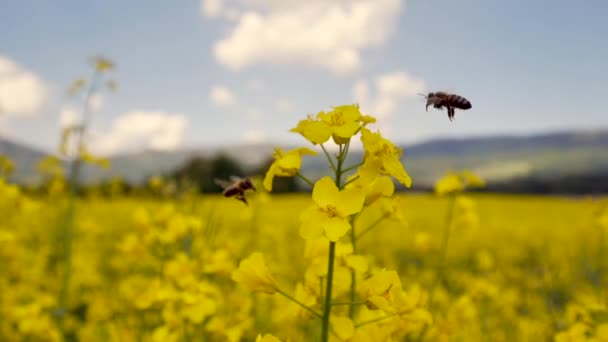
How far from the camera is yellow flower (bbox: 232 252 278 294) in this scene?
1.43 meters

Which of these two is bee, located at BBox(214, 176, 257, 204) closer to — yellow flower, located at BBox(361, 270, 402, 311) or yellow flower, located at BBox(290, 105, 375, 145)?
yellow flower, located at BBox(290, 105, 375, 145)

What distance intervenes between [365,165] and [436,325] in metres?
1.31

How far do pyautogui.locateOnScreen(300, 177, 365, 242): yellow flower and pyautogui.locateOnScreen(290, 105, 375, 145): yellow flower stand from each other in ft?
0.41

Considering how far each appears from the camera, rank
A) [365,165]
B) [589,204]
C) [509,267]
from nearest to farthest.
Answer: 1. [365,165]
2. [589,204]
3. [509,267]

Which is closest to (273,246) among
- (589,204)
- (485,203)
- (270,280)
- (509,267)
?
(509,267)

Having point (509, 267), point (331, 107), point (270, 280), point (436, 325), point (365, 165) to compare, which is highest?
point (331, 107)

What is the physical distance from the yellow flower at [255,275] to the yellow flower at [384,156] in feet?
1.34

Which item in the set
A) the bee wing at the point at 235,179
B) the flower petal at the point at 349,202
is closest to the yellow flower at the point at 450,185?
the bee wing at the point at 235,179

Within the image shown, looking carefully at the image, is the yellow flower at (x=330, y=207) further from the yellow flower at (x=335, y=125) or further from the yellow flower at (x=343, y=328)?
the yellow flower at (x=343, y=328)

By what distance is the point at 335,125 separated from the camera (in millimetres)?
1382

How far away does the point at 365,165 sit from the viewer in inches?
51.0

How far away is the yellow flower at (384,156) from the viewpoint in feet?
4.22

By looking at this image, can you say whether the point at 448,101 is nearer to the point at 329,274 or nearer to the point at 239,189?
the point at 239,189

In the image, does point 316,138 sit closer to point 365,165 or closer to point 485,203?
point 365,165
